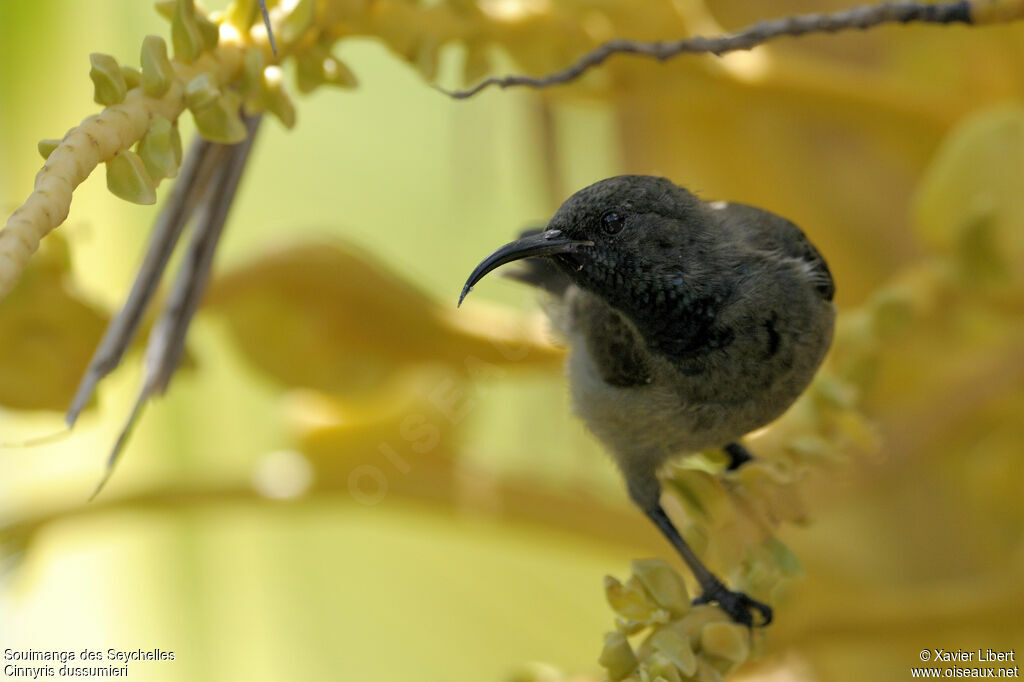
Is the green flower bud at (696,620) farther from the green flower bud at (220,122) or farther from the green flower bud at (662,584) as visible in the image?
the green flower bud at (220,122)

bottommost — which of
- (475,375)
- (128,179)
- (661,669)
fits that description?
(661,669)

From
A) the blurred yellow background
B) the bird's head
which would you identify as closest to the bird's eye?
the bird's head

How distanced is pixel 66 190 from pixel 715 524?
26 cm

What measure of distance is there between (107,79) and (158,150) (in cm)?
2

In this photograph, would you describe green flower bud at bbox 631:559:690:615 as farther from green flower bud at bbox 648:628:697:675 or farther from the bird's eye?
the bird's eye

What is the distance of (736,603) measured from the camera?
411mm

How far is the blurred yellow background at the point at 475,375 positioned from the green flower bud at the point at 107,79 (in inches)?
4.9

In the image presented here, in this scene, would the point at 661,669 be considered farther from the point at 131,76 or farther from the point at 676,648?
the point at 131,76

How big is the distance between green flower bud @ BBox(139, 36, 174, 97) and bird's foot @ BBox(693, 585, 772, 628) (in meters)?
0.28

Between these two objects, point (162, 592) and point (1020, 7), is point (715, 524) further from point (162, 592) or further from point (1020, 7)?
point (162, 592)

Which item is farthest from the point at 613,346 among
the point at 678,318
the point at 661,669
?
the point at 661,669

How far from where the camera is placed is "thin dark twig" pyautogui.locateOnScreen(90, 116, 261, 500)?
33 cm

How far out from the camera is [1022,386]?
520 mm

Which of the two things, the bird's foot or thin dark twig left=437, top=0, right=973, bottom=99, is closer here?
thin dark twig left=437, top=0, right=973, bottom=99
